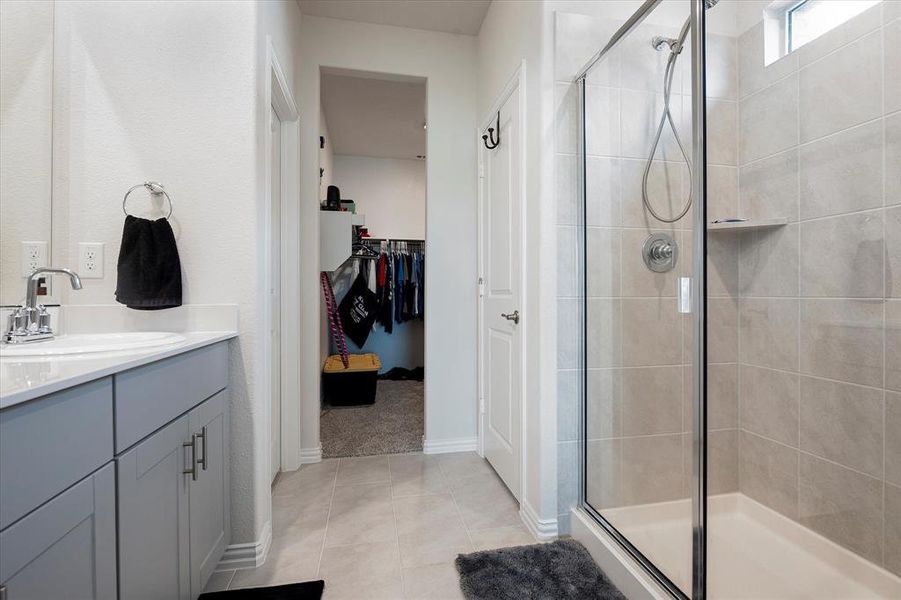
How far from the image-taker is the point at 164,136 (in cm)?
152

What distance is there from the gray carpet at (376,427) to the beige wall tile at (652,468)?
1.50 m

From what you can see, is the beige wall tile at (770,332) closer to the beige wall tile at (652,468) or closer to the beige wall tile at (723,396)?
the beige wall tile at (723,396)

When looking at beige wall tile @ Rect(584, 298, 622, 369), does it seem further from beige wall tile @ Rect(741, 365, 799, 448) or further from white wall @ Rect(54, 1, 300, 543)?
white wall @ Rect(54, 1, 300, 543)

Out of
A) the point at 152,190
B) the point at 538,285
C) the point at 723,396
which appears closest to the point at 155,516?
the point at 152,190

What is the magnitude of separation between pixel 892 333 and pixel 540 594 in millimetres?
1465

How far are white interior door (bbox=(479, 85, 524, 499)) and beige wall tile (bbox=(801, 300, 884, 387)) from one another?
1137mm

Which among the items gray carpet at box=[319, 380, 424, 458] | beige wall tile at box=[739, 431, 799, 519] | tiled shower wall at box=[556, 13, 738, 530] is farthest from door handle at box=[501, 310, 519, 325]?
gray carpet at box=[319, 380, 424, 458]

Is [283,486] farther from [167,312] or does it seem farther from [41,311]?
[41,311]

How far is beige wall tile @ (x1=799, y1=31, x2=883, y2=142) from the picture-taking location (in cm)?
141

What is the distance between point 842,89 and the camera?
1500mm

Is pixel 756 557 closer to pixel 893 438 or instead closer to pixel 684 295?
pixel 893 438

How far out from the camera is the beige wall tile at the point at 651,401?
148 centimetres

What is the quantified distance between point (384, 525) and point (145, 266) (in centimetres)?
143

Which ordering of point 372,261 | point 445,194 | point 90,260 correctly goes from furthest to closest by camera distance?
point 372,261 → point 445,194 → point 90,260
